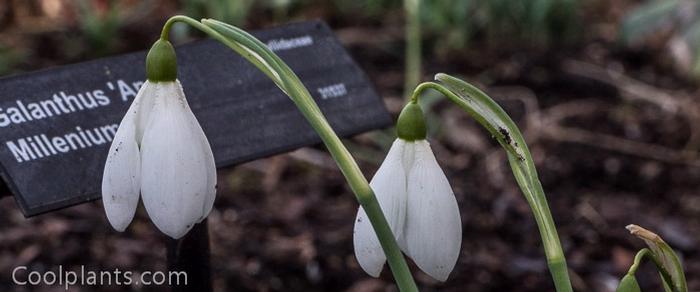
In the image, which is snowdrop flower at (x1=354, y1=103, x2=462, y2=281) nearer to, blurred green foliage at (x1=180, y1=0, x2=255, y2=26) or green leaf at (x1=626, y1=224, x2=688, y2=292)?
green leaf at (x1=626, y1=224, x2=688, y2=292)

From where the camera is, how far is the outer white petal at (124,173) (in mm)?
1136

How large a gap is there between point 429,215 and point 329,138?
133 millimetres

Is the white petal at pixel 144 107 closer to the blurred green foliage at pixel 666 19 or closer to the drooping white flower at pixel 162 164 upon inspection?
the drooping white flower at pixel 162 164

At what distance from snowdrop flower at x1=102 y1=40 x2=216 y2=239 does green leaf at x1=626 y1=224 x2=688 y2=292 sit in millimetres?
462

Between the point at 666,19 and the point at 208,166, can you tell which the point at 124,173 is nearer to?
the point at 208,166

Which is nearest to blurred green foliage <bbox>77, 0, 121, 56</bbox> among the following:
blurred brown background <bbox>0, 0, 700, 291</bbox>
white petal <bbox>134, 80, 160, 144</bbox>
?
blurred brown background <bbox>0, 0, 700, 291</bbox>

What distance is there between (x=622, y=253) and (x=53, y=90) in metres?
1.39

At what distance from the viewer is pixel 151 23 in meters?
3.77

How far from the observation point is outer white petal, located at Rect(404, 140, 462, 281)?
1146 millimetres

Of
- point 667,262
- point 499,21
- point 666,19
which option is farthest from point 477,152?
point 667,262

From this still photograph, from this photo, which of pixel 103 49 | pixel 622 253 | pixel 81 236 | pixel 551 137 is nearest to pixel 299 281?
pixel 81 236

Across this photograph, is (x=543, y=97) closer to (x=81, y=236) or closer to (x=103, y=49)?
(x=103, y=49)

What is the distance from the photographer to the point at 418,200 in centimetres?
114

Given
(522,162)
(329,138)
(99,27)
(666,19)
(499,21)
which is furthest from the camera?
(499,21)
